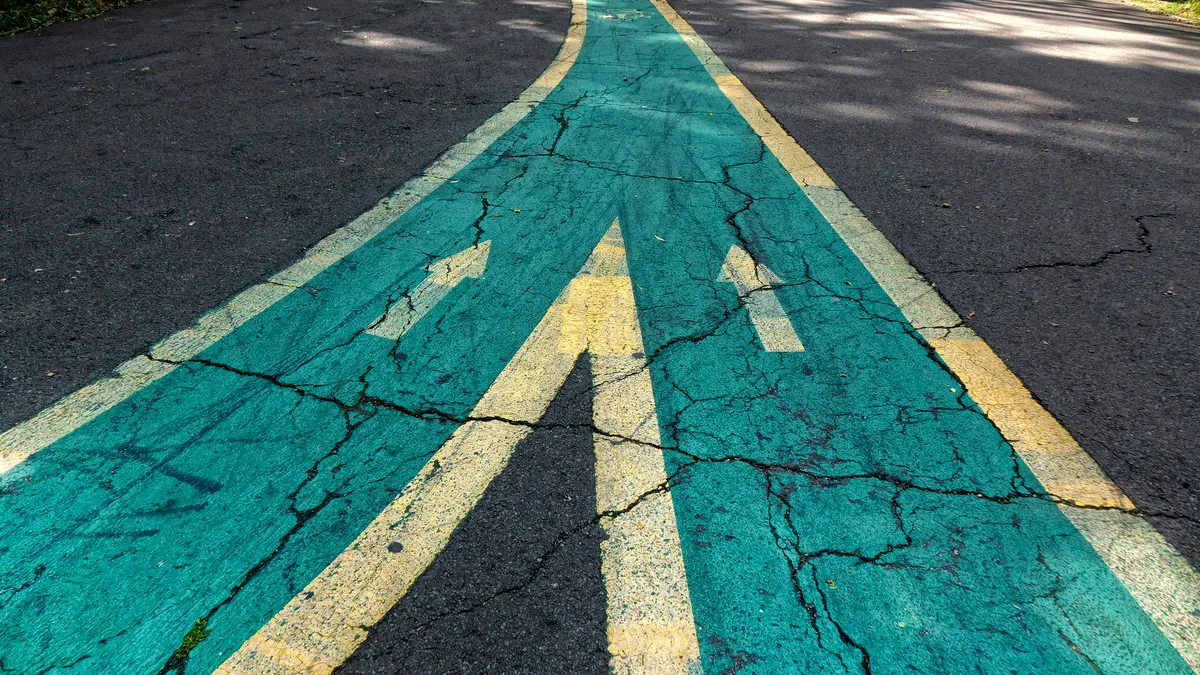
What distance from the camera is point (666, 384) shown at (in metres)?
3.00

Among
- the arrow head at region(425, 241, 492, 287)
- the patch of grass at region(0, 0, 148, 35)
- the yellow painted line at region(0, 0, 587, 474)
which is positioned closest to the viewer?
the yellow painted line at region(0, 0, 587, 474)

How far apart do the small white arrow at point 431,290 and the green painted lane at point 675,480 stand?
56 millimetres

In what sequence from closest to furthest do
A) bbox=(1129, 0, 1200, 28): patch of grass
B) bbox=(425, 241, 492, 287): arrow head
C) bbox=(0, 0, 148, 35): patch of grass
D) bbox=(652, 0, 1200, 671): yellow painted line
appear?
bbox=(652, 0, 1200, 671): yellow painted line
bbox=(425, 241, 492, 287): arrow head
bbox=(0, 0, 148, 35): patch of grass
bbox=(1129, 0, 1200, 28): patch of grass

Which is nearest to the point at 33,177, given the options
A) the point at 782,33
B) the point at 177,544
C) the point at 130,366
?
the point at 130,366

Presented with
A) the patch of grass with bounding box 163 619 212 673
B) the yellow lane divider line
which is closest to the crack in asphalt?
the yellow lane divider line

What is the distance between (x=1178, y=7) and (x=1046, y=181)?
30.3 ft

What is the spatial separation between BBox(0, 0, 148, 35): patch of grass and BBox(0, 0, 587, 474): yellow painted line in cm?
592

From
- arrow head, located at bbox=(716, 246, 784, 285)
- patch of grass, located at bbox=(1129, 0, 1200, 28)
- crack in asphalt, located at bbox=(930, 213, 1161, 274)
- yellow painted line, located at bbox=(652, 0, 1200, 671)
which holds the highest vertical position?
patch of grass, located at bbox=(1129, 0, 1200, 28)

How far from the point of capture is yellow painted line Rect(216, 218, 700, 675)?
202 centimetres

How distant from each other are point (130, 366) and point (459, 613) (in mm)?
1840

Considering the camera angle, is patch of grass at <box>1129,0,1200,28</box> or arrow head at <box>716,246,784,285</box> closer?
arrow head at <box>716,246,784,285</box>

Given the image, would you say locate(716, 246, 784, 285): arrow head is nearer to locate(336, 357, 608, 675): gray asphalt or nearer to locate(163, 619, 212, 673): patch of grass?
locate(336, 357, 608, 675): gray asphalt

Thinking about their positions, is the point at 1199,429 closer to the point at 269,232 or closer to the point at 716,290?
the point at 716,290

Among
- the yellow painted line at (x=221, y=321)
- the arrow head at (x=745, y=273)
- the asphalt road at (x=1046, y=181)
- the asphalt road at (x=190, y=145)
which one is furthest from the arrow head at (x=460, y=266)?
the asphalt road at (x=1046, y=181)
